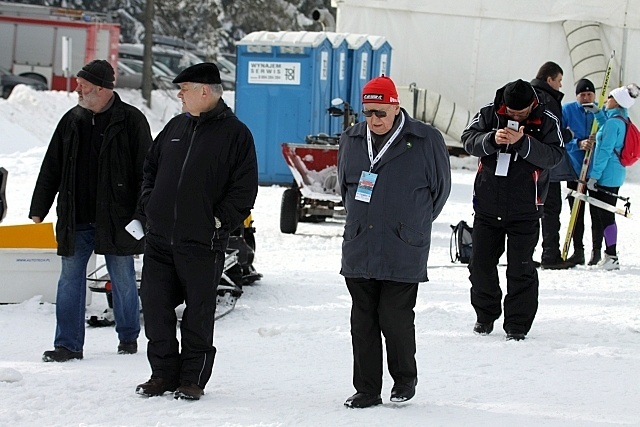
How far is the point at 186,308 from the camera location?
19.2 ft

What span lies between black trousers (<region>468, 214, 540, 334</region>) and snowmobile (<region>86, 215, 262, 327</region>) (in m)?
1.91

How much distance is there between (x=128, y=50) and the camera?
128 feet

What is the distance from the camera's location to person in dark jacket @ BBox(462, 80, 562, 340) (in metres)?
7.48

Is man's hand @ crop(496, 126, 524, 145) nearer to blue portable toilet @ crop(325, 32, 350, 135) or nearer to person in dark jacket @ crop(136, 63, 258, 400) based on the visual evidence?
person in dark jacket @ crop(136, 63, 258, 400)

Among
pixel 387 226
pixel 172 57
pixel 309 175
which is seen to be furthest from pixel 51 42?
pixel 387 226

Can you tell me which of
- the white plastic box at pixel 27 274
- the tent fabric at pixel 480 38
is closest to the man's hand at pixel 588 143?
the white plastic box at pixel 27 274

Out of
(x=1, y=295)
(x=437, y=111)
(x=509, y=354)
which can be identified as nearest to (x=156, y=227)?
(x=509, y=354)

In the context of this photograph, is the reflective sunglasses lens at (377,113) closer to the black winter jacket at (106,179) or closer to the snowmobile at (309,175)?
the black winter jacket at (106,179)

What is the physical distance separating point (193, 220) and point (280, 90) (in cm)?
1252

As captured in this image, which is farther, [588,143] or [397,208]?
[588,143]

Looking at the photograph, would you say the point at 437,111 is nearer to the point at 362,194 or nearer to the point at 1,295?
the point at 1,295

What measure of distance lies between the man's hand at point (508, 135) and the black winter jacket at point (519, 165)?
9cm

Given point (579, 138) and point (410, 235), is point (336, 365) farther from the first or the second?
point (579, 138)

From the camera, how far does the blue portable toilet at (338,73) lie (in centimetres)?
1830
